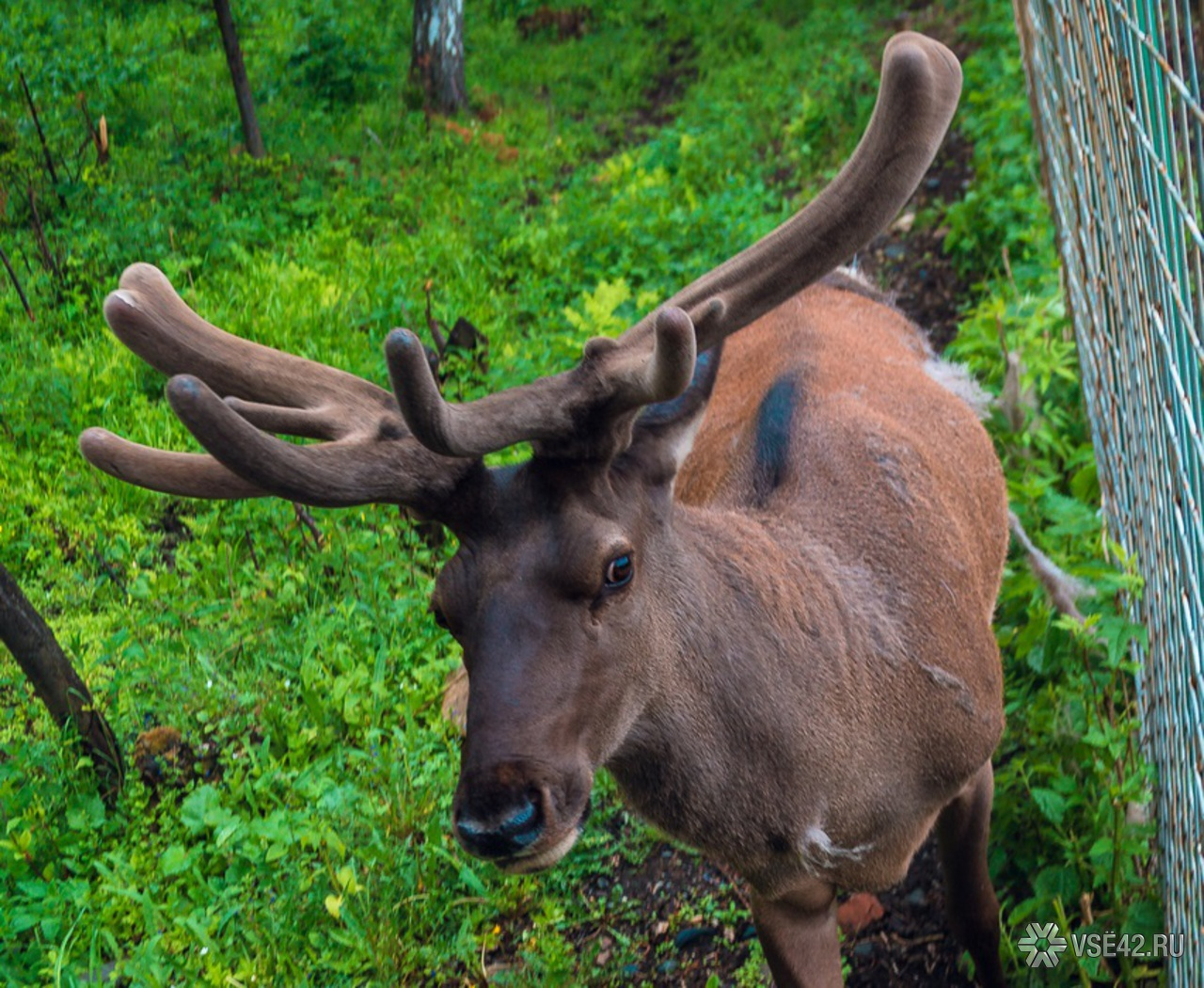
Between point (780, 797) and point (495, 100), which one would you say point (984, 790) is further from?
point (495, 100)

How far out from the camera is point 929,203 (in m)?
7.86

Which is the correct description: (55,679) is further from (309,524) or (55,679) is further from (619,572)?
(619,572)

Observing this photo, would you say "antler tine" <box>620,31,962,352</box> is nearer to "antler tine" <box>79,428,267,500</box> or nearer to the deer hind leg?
"antler tine" <box>79,428,267,500</box>

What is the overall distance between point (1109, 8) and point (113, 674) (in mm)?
3886

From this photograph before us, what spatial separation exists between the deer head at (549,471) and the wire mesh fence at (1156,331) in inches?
18.8

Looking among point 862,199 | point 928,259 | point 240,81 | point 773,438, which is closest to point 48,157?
point 240,81

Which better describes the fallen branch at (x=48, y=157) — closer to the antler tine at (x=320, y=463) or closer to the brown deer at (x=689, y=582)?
the brown deer at (x=689, y=582)

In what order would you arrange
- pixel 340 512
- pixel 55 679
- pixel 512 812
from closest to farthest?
pixel 512 812
pixel 55 679
pixel 340 512

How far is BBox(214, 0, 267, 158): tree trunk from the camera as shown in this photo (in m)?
8.01

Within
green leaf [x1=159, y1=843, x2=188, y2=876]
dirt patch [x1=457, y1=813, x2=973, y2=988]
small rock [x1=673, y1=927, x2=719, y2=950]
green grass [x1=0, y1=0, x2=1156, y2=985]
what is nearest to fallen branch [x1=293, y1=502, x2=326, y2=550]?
green grass [x1=0, y1=0, x2=1156, y2=985]

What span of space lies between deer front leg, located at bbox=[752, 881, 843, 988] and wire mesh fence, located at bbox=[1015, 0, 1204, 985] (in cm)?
81

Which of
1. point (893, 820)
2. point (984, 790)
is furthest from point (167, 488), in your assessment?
point (984, 790)

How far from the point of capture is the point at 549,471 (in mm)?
2688

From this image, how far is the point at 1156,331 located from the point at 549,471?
4.56 feet
